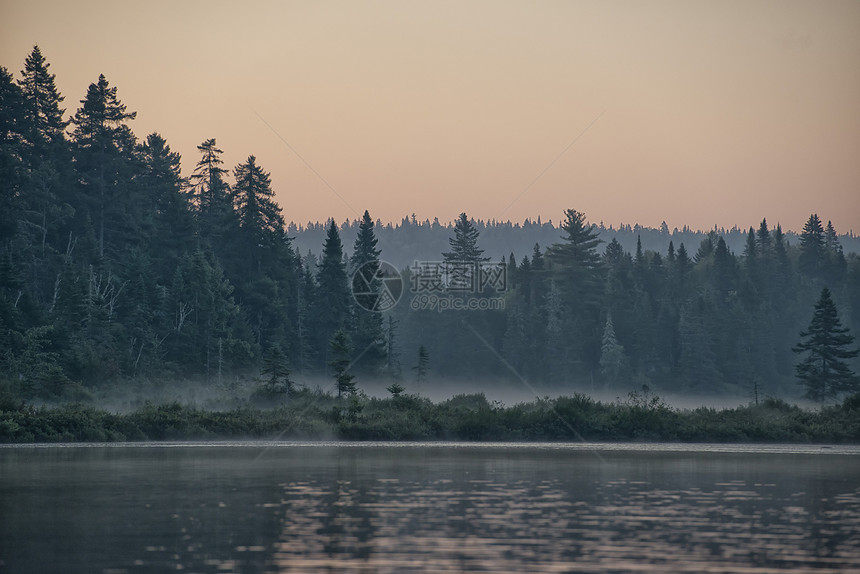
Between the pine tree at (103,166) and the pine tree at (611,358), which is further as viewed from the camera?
the pine tree at (611,358)

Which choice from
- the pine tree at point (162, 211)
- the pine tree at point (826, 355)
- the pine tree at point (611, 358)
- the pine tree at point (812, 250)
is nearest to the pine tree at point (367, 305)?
the pine tree at point (162, 211)

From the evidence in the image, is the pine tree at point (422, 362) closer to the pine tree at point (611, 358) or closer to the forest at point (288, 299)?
the forest at point (288, 299)

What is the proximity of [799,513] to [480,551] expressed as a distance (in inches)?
368

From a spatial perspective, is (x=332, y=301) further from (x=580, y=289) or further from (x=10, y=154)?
(x=580, y=289)

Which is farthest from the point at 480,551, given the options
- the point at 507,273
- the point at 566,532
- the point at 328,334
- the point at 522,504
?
the point at 507,273

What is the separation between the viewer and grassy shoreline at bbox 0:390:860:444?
49438 mm

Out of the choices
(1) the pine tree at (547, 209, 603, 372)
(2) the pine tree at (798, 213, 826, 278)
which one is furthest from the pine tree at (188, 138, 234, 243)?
(2) the pine tree at (798, 213, 826, 278)

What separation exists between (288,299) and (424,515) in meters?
97.8

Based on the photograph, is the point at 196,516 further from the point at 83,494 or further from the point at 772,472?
the point at 772,472

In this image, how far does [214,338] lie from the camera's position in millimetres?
94188

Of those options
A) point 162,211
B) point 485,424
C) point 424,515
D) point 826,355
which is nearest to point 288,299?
point 162,211

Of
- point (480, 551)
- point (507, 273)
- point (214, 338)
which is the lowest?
point (480, 551)

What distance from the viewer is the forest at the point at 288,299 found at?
84.3 meters

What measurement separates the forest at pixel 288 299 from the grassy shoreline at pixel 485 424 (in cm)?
718
